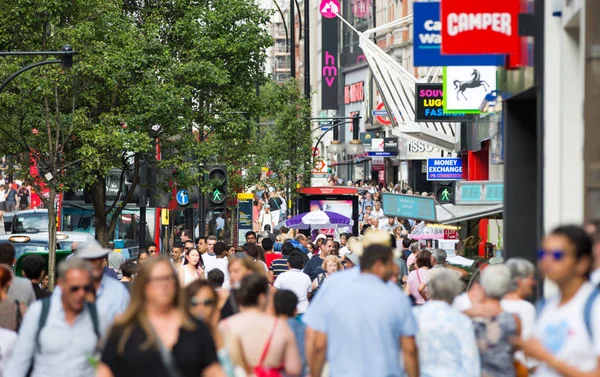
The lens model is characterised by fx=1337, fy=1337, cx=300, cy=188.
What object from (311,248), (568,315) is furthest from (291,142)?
(568,315)

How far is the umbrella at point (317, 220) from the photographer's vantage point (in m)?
32.7

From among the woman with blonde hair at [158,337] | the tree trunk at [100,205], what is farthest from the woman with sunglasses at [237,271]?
the tree trunk at [100,205]

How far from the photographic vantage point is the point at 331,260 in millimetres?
16578

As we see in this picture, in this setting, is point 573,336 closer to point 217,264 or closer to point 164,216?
point 217,264

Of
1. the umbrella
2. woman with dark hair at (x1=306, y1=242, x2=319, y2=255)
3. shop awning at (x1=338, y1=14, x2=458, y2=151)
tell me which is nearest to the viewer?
woman with dark hair at (x1=306, y1=242, x2=319, y2=255)

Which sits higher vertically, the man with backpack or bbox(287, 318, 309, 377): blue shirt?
the man with backpack

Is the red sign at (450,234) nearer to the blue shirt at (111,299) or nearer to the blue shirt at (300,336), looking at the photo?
the blue shirt at (300,336)

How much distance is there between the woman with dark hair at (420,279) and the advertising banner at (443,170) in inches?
687

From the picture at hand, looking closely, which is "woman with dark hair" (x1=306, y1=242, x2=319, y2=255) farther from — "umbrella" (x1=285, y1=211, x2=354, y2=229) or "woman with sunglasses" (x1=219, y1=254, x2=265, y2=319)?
"woman with sunglasses" (x1=219, y1=254, x2=265, y2=319)

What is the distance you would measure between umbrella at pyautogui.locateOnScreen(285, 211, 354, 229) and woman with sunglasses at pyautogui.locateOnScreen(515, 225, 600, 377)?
1031 inches

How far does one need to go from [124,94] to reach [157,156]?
109 inches

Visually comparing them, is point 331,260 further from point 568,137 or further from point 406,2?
point 406,2

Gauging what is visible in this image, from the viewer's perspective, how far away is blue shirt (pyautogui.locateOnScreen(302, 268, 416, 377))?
323 inches

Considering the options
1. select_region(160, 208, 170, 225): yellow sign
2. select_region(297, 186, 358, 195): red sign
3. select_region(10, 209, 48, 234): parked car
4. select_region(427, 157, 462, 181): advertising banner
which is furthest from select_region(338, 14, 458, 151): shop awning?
select_region(10, 209, 48, 234): parked car
